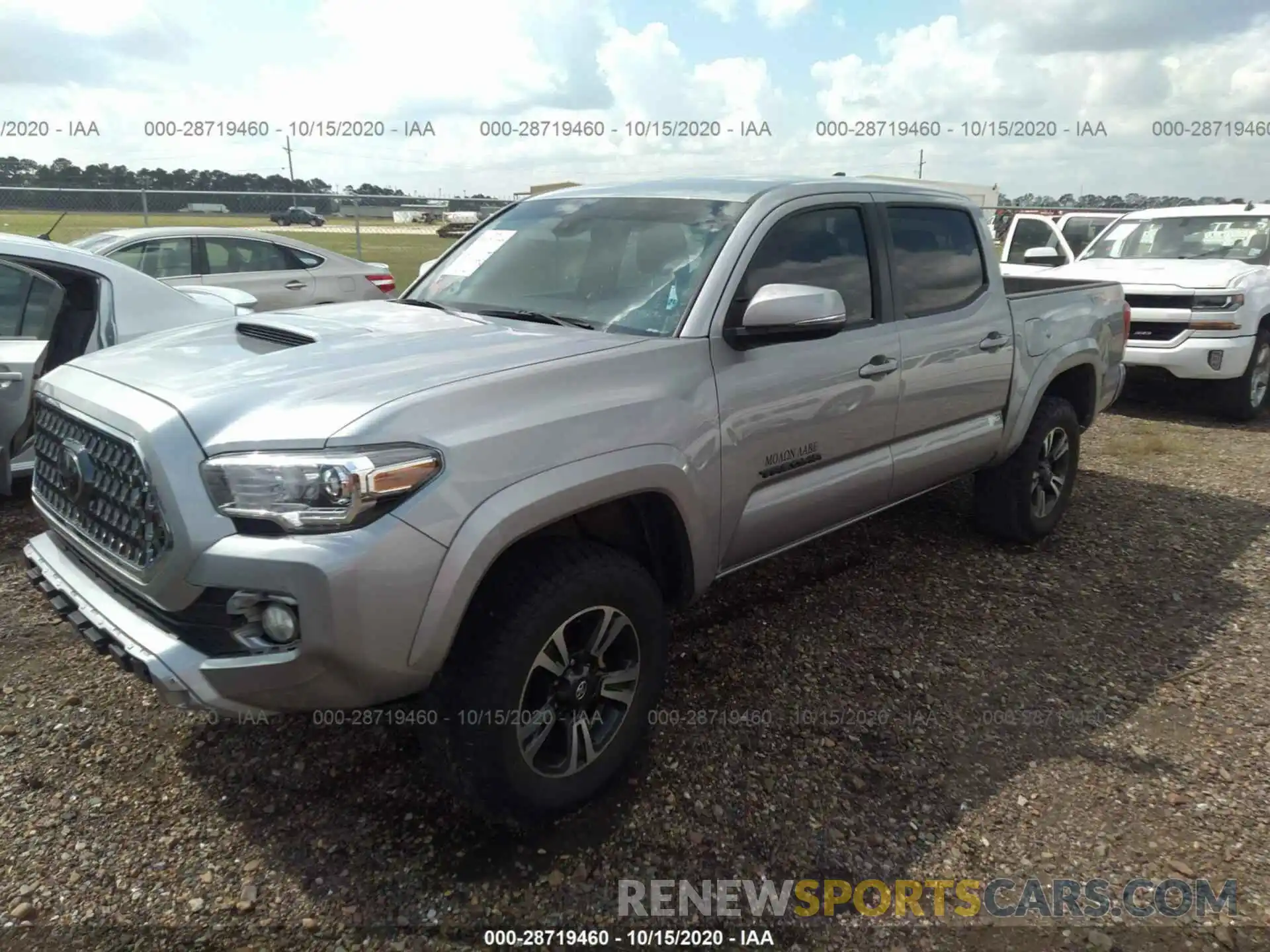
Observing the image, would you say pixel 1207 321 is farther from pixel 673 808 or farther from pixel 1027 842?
pixel 673 808

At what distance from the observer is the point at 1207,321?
807cm

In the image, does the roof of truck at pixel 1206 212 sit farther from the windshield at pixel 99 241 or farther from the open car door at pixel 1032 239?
the windshield at pixel 99 241

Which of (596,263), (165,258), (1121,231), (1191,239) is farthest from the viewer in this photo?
(1121,231)

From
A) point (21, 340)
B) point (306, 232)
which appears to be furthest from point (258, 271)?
point (306, 232)

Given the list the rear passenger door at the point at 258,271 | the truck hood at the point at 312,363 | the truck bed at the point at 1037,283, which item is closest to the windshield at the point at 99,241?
the rear passenger door at the point at 258,271

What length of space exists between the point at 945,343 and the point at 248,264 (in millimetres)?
7962

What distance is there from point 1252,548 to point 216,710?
547 centimetres

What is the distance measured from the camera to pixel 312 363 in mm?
2613

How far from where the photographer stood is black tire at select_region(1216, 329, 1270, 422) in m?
8.28

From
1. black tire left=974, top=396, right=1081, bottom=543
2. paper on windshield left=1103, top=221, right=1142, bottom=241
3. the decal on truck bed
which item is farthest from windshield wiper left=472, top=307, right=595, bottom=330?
paper on windshield left=1103, top=221, right=1142, bottom=241

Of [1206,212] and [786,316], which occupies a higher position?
[1206,212]

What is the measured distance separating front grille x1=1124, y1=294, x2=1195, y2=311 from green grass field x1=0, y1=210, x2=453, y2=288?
32.6 feet

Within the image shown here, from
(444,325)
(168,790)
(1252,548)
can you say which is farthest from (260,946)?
(1252,548)

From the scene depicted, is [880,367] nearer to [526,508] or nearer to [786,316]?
[786,316]
